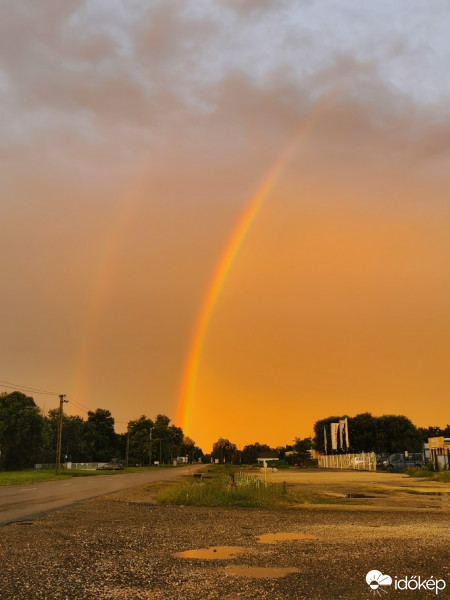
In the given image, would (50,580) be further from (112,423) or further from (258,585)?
(112,423)

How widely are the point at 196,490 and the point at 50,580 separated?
17582 mm

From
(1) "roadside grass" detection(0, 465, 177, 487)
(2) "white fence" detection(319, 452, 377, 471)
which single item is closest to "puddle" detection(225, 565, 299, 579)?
(1) "roadside grass" detection(0, 465, 177, 487)

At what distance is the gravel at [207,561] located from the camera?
8375 mm

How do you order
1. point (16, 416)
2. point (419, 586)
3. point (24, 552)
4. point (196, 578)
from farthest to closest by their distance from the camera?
point (16, 416), point (24, 552), point (196, 578), point (419, 586)

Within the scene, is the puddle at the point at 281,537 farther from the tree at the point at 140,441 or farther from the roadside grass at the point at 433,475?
the tree at the point at 140,441

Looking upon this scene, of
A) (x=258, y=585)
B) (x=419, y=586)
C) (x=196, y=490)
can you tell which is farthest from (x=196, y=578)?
(x=196, y=490)

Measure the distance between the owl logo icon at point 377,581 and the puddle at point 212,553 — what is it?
293cm

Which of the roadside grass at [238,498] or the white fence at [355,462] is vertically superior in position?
the roadside grass at [238,498]

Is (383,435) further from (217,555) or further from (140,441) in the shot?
(217,555)

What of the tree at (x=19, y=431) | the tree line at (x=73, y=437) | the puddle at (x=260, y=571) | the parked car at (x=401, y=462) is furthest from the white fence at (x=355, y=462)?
the puddle at (x=260, y=571)

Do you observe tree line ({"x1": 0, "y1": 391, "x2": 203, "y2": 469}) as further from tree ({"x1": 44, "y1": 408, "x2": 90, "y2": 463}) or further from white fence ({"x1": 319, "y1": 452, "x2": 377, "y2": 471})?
white fence ({"x1": 319, "y1": 452, "x2": 377, "y2": 471})

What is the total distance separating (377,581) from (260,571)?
6.38 ft

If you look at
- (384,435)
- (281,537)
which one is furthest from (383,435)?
(281,537)

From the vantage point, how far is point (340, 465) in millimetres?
91875
